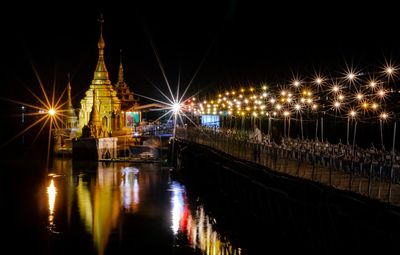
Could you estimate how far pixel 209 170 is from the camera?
Answer: 92.7ft

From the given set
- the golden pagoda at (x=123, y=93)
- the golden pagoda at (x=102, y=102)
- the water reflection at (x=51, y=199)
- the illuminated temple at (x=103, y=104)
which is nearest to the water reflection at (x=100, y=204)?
the water reflection at (x=51, y=199)

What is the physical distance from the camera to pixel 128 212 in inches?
923

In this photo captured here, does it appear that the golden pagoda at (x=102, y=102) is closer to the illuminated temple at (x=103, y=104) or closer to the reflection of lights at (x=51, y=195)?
the illuminated temple at (x=103, y=104)

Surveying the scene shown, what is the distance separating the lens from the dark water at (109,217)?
17.9 meters

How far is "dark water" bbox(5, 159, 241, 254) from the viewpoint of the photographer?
1792 cm

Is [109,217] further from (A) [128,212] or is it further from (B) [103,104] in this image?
(B) [103,104]

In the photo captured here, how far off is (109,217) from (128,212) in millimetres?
1187

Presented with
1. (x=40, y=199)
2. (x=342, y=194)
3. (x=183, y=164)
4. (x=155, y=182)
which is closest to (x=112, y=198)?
(x=40, y=199)

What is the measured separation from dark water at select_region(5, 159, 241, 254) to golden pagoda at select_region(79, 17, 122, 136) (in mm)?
16371

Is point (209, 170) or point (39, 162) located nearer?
point (209, 170)

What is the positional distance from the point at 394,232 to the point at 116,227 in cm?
1255

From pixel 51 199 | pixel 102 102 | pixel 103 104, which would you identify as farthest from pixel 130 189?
pixel 102 102

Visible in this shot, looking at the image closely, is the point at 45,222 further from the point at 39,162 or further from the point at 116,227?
the point at 39,162

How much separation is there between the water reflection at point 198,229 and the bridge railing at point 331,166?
2789mm
